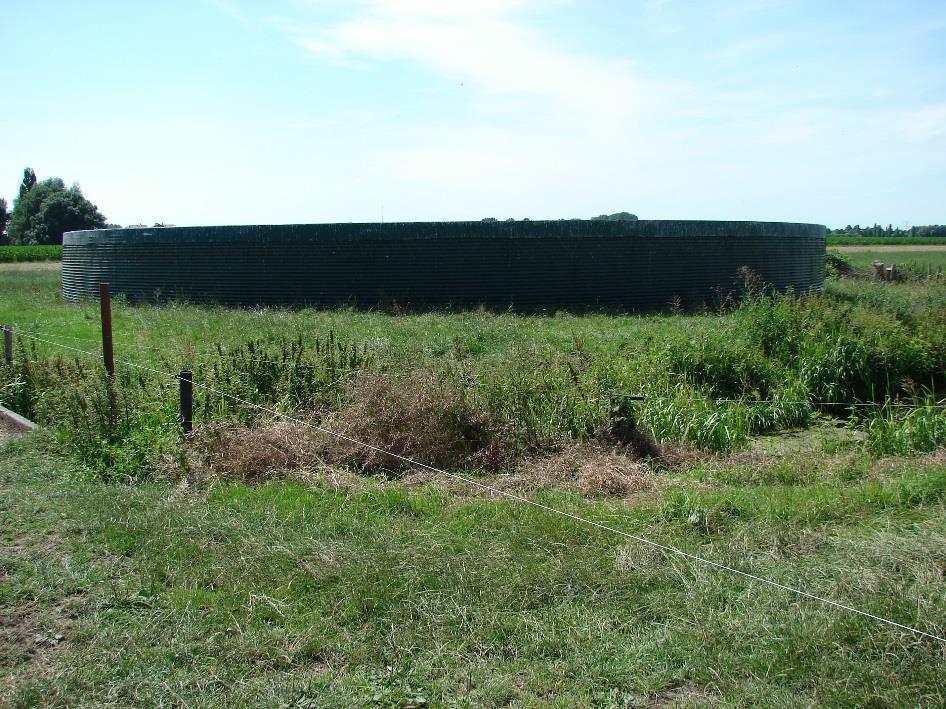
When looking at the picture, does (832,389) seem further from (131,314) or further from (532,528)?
(131,314)

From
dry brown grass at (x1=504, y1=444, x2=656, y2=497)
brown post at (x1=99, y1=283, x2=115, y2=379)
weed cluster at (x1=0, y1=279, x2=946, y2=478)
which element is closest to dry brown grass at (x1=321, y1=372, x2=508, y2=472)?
weed cluster at (x1=0, y1=279, x2=946, y2=478)

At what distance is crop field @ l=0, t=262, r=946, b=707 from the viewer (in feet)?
12.6

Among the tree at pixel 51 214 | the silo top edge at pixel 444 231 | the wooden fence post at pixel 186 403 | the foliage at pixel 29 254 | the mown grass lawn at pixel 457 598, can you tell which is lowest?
the mown grass lawn at pixel 457 598

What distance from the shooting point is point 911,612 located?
410 cm

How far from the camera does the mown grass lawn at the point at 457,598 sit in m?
3.75

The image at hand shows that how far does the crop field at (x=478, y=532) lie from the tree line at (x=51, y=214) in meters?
70.9

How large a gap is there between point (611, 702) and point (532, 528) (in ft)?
6.12

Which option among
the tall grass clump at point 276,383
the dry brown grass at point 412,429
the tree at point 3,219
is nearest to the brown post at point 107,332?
the tall grass clump at point 276,383

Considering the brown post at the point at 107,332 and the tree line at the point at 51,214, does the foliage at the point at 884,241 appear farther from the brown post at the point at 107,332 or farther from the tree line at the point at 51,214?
the brown post at the point at 107,332

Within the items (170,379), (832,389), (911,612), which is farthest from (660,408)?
(170,379)

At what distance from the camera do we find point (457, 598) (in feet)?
14.9

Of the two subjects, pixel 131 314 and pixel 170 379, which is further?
pixel 131 314

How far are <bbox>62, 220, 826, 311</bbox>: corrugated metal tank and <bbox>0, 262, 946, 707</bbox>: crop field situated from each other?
7.27 metres

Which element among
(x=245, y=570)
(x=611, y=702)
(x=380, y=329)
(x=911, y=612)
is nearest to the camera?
(x=611, y=702)
